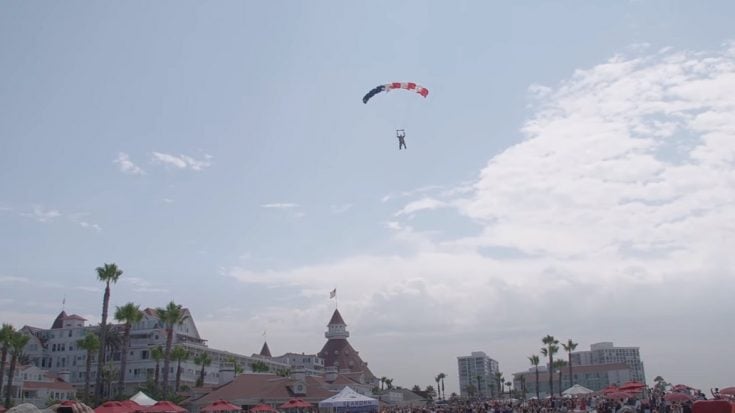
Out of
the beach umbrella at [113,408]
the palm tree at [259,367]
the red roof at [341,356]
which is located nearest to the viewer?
the beach umbrella at [113,408]

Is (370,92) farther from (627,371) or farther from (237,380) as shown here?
(627,371)

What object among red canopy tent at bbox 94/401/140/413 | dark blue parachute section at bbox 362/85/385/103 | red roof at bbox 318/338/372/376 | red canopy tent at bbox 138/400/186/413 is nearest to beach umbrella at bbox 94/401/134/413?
red canopy tent at bbox 94/401/140/413

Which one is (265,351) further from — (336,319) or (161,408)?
(161,408)

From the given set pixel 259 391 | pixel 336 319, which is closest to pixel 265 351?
pixel 336 319

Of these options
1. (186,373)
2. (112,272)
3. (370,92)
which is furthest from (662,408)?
(186,373)

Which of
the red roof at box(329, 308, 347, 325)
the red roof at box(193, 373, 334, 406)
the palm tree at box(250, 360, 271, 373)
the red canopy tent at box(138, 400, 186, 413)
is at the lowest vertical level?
the red canopy tent at box(138, 400, 186, 413)

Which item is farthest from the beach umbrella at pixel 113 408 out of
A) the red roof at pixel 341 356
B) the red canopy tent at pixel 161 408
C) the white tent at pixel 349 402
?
the red roof at pixel 341 356

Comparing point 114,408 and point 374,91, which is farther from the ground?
point 374,91

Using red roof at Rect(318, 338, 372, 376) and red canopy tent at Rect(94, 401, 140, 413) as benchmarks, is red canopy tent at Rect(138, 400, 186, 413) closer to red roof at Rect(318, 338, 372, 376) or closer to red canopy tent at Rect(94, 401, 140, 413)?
red canopy tent at Rect(94, 401, 140, 413)

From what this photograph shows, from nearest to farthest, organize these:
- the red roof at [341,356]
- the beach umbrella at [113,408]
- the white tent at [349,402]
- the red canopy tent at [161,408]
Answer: the beach umbrella at [113,408] < the red canopy tent at [161,408] < the white tent at [349,402] < the red roof at [341,356]

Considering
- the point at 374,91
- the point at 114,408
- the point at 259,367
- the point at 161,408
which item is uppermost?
the point at 374,91

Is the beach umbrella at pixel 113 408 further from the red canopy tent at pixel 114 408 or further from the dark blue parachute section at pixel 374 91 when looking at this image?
the dark blue parachute section at pixel 374 91

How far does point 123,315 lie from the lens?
59125mm

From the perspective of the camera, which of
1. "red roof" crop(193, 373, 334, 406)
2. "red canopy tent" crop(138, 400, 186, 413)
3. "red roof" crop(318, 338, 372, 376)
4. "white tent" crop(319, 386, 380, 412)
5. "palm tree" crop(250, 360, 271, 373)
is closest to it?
"red canopy tent" crop(138, 400, 186, 413)
